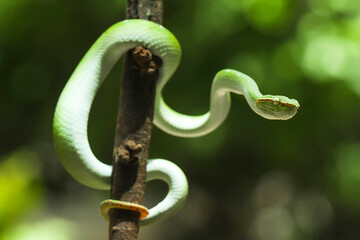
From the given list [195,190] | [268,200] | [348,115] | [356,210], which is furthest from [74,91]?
[268,200]

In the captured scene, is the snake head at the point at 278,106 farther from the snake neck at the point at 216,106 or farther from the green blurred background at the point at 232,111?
the green blurred background at the point at 232,111

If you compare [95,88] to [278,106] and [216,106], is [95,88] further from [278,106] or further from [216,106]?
[278,106]

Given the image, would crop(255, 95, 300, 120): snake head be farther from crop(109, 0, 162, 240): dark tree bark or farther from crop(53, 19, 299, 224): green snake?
crop(109, 0, 162, 240): dark tree bark

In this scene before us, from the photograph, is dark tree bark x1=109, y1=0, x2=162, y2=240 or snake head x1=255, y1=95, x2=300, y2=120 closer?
snake head x1=255, y1=95, x2=300, y2=120

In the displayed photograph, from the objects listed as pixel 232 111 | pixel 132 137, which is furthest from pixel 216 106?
pixel 232 111

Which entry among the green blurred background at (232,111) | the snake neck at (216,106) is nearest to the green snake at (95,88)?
the snake neck at (216,106)

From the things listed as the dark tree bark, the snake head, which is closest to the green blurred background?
the dark tree bark
